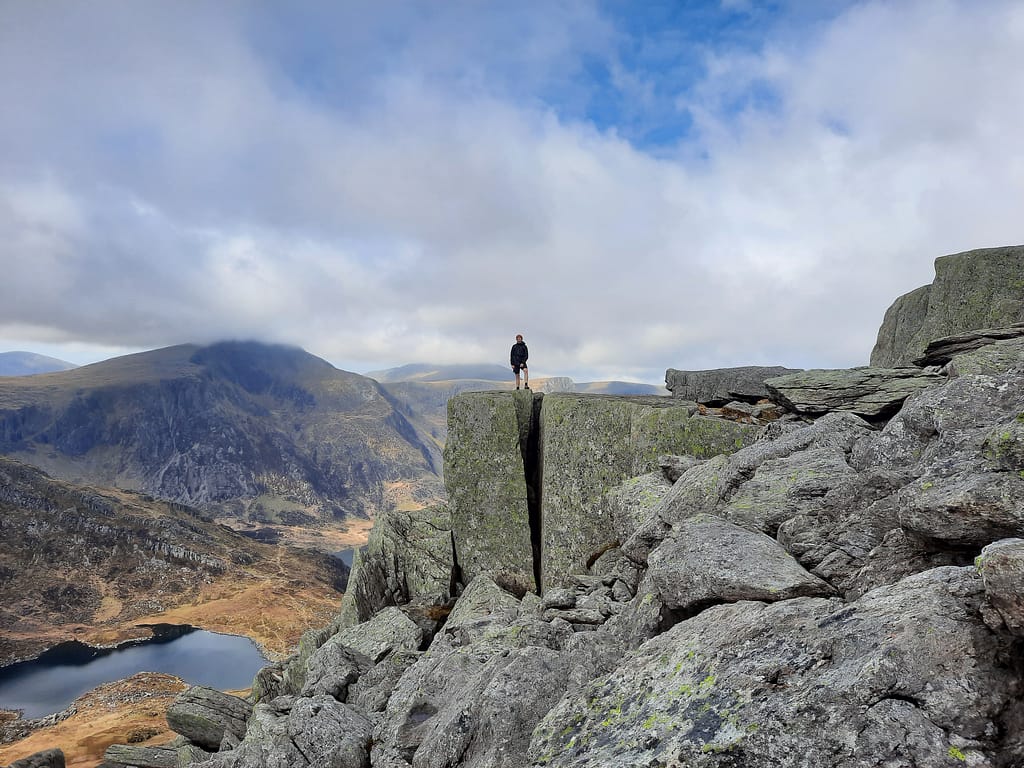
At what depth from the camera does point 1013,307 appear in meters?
22.8

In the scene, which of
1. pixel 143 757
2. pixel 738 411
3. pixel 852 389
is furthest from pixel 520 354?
pixel 143 757

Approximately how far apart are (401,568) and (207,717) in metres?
10.6

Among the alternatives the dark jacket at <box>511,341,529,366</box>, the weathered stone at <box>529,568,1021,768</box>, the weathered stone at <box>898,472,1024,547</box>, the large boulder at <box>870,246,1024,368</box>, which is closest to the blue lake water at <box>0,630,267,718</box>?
the dark jacket at <box>511,341,529,366</box>

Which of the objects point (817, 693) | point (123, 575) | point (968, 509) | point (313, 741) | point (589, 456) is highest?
point (968, 509)

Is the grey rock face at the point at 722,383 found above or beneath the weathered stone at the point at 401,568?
above

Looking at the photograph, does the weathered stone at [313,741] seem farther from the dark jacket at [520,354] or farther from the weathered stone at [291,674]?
the dark jacket at [520,354]

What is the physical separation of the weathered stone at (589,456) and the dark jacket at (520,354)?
589cm

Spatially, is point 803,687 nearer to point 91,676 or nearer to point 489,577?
point 489,577

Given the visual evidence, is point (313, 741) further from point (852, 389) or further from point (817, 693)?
point (852, 389)

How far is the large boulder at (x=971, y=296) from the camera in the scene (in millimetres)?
22984

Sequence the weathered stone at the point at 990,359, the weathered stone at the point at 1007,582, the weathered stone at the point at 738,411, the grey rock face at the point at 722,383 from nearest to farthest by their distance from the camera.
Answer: the weathered stone at the point at 1007,582, the weathered stone at the point at 990,359, the weathered stone at the point at 738,411, the grey rock face at the point at 722,383

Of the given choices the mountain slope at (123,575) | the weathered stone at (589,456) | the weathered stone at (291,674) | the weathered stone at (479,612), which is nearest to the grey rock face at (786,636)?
the weathered stone at (479,612)

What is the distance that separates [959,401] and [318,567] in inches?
6403

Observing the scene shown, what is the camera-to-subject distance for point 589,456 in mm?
25156
